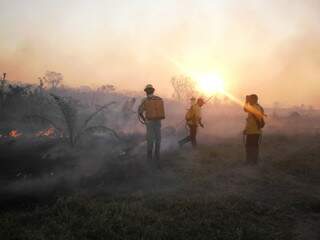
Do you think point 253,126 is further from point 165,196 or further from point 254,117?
point 165,196

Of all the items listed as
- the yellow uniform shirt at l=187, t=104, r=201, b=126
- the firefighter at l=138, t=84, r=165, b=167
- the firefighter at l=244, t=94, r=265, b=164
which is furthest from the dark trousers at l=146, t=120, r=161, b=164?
the yellow uniform shirt at l=187, t=104, r=201, b=126

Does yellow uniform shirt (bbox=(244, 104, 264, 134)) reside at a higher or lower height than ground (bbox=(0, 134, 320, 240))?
higher

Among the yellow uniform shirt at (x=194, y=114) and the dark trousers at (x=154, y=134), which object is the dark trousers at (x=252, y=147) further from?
the yellow uniform shirt at (x=194, y=114)

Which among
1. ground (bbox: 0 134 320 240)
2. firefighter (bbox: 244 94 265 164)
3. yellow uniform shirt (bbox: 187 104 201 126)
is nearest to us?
ground (bbox: 0 134 320 240)

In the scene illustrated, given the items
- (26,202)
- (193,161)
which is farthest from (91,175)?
(193,161)

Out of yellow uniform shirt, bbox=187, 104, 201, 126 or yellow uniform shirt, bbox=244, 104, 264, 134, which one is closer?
yellow uniform shirt, bbox=244, 104, 264, 134

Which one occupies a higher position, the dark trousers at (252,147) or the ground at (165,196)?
the dark trousers at (252,147)

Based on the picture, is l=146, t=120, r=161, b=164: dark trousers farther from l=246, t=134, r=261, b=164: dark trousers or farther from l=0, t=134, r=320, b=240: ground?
l=246, t=134, r=261, b=164: dark trousers

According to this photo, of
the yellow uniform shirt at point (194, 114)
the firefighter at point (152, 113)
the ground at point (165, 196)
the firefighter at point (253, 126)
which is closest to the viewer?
the ground at point (165, 196)

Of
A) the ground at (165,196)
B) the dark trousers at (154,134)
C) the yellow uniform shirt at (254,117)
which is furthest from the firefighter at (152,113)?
the yellow uniform shirt at (254,117)

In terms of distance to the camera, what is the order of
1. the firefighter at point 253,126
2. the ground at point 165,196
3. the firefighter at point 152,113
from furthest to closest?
the firefighter at point 253,126, the firefighter at point 152,113, the ground at point 165,196

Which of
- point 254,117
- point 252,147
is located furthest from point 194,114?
point 252,147

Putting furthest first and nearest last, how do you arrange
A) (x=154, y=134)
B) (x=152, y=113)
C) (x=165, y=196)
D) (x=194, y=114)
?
(x=194, y=114) → (x=154, y=134) → (x=152, y=113) → (x=165, y=196)

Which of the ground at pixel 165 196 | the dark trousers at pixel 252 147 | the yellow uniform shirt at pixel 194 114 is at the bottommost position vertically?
the ground at pixel 165 196
